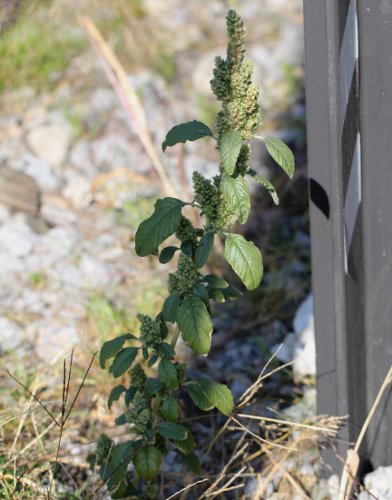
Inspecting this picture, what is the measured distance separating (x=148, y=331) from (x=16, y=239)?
1597 millimetres

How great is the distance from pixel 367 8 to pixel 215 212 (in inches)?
21.7

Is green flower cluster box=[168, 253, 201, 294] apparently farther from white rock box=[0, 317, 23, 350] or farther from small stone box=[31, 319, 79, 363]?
white rock box=[0, 317, 23, 350]

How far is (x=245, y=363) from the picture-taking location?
9.32ft

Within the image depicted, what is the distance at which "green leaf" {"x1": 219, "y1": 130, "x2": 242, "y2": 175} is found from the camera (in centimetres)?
163

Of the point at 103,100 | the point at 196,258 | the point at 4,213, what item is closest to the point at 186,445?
the point at 196,258

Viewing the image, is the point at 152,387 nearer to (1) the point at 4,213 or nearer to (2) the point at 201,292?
(2) the point at 201,292

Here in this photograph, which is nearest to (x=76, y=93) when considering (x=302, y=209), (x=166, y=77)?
(x=166, y=77)

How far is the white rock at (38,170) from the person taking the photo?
12.0 ft

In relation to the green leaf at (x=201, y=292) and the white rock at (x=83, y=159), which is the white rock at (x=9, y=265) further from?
the green leaf at (x=201, y=292)

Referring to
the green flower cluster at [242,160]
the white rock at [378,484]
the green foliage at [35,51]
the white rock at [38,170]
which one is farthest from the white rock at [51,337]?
the green foliage at [35,51]

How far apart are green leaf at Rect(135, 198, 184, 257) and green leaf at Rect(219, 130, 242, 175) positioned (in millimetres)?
152

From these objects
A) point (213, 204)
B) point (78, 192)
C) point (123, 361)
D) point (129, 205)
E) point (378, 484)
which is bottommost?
point (378, 484)

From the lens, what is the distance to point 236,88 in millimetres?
1652

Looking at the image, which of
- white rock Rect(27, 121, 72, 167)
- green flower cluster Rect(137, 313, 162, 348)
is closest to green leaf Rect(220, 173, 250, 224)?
green flower cluster Rect(137, 313, 162, 348)
